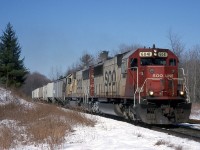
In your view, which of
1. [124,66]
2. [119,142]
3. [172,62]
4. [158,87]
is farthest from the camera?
[124,66]

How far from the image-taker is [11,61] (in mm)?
52156

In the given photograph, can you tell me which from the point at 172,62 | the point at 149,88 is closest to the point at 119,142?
the point at 149,88

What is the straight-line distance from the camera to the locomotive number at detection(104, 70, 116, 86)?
2005cm

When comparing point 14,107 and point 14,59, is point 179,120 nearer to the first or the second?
point 14,107

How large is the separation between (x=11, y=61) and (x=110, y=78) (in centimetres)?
3424

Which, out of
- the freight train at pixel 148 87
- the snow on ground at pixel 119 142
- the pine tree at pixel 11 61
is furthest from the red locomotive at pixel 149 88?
the pine tree at pixel 11 61

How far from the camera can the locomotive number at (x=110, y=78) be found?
789 inches

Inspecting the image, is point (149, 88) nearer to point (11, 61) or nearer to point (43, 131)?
point (43, 131)

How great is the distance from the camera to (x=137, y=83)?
16.0 meters

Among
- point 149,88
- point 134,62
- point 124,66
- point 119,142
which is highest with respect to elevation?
point 134,62

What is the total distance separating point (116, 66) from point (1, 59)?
35.5m

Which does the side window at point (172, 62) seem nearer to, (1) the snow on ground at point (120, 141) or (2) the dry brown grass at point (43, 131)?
(2) the dry brown grass at point (43, 131)

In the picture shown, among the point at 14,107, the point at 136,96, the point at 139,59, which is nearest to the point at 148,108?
the point at 136,96

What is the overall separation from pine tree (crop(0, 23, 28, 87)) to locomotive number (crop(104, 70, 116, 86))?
30033 mm
